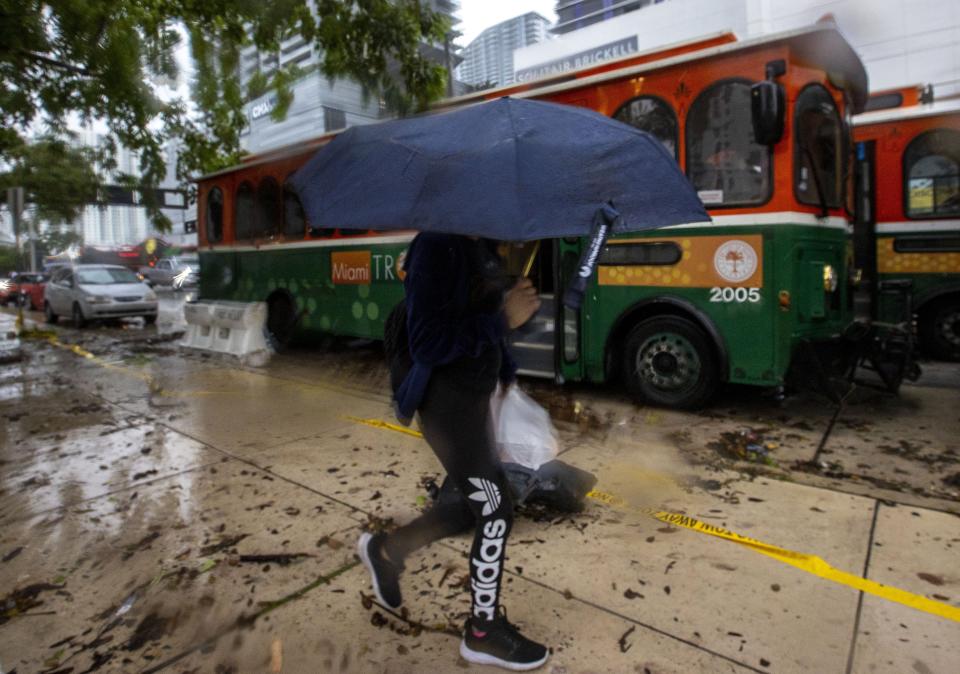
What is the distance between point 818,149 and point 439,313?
4917 millimetres

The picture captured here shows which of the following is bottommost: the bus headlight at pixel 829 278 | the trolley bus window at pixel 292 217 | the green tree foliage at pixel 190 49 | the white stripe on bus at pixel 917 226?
the bus headlight at pixel 829 278

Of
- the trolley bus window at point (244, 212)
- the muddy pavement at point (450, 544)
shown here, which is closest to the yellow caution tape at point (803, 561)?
the muddy pavement at point (450, 544)

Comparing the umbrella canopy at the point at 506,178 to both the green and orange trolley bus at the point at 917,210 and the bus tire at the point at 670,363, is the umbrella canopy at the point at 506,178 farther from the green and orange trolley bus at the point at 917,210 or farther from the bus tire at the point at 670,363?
the green and orange trolley bus at the point at 917,210

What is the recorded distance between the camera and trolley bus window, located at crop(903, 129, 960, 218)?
8062 mm

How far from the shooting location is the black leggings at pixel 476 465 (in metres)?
2.27

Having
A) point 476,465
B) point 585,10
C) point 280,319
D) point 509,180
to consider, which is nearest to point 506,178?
point 509,180


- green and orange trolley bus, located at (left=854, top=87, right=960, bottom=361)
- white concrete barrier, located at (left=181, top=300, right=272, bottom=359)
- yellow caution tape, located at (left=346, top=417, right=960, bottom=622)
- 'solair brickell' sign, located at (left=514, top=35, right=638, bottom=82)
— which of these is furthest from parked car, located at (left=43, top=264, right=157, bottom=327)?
'solair brickell' sign, located at (left=514, top=35, right=638, bottom=82)

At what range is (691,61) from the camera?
18.5 ft

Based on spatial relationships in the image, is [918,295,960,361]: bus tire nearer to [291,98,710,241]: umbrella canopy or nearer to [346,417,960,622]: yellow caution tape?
[346,417,960,622]: yellow caution tape

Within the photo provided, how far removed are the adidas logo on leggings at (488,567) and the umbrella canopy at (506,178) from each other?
1.07 m

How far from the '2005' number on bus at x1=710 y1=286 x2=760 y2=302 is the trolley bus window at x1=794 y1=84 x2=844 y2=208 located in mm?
865

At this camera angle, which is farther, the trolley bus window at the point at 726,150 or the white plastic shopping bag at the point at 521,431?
the trolley bus window at the point at 726,150

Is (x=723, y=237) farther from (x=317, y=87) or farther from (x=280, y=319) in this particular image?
(x=280, y=319)

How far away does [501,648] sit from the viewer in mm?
2348
